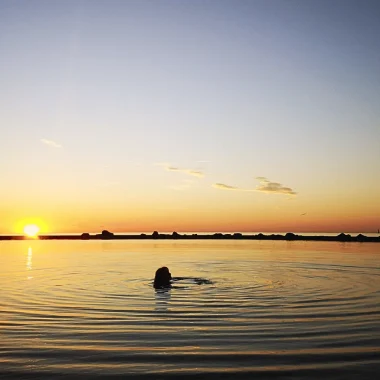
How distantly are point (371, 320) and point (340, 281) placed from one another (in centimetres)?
1487

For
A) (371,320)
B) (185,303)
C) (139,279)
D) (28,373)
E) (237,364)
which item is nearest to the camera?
(28,373)

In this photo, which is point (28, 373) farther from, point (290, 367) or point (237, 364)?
point (290, 367)

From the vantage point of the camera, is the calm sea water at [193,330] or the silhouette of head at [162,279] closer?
the calm sea water at [193,330]

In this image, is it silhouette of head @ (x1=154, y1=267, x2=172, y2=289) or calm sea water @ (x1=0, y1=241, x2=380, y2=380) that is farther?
silhouette of head @ (x1=154, y1=267, x2=172, y2=289)

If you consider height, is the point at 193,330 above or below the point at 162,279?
below

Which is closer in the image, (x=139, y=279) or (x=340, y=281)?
(x=340, y=281)

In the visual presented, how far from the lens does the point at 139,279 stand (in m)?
36.0

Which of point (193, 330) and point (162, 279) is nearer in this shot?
point (193, 330)

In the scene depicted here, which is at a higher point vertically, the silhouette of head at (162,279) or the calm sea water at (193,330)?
the silhouette of head at (162,279)

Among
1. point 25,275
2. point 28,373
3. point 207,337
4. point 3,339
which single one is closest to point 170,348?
point 207,337

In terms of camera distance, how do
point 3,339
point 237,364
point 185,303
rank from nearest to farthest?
point 237,364 < point 3,339 < point 185,303

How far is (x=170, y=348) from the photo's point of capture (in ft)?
46.4

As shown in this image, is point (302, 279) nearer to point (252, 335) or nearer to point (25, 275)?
point (252, 335)

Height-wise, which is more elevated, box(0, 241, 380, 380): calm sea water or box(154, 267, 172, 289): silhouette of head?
box(154, 267, 172, 289): silhouette of head
